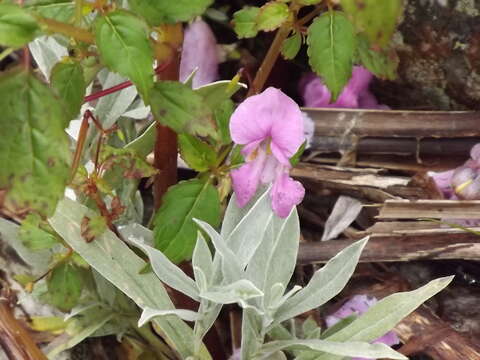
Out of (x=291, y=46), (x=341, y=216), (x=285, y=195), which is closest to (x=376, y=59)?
(x=291, y=46)

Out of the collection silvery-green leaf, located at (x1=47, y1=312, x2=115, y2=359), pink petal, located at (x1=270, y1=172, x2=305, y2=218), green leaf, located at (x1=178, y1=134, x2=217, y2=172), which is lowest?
silvery-green leaf, located at (x1=47, y1=312, x2=115, y2=359)

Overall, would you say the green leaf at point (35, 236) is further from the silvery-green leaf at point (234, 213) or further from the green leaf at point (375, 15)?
the green leaf at point (375, 15)

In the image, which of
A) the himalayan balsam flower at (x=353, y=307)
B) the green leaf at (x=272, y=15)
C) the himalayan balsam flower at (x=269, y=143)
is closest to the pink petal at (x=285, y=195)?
the himalayan balsam flower at (x=269, y=143)

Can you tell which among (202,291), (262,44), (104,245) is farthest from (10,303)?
(262,44)

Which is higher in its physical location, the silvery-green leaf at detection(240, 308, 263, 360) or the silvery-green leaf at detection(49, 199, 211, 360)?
the silvery-green leaf at detection(49, 199, 211, 360)

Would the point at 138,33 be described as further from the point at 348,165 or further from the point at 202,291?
the point at 348,165

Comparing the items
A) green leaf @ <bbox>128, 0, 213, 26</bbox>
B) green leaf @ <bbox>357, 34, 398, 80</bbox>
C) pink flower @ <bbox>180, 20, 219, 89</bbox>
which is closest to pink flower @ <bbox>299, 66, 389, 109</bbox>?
pink flower @ <bbox>180, 20, 219, 89</bbox>

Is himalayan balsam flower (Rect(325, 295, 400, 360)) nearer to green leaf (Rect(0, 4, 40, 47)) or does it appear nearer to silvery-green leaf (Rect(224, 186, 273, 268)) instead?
silvery-green leaf (Rect(224, 186, 273, 268))
